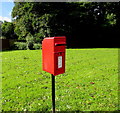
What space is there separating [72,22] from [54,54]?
20.5m

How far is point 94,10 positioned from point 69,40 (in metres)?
7.02

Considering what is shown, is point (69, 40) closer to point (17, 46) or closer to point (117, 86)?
point (17, 46)

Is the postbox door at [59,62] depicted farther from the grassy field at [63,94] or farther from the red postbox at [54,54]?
the grassy field at [63,94]

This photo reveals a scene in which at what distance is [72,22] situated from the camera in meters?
21.8

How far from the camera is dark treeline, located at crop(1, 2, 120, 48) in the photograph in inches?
751

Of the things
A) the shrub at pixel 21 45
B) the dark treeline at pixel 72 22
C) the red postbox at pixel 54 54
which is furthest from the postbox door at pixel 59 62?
the shrub at pixel 21 45

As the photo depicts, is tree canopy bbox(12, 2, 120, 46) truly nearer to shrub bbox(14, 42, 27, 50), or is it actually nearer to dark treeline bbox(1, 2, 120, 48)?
dark treeline bbox(1, 2, 120, 48)

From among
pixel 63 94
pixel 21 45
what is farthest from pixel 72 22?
pixel 63 94

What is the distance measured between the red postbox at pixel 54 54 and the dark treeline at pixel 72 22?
16630mm

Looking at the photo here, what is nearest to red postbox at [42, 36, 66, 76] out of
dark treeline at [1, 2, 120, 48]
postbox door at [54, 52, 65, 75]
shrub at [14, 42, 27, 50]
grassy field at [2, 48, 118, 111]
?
postbox door at [54, 52, 65, 75]

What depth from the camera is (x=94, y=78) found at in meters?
5.25

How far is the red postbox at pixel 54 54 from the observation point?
2182 millimetres

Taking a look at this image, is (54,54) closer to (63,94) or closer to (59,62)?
(59,62)

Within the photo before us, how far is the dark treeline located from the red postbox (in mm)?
16630
